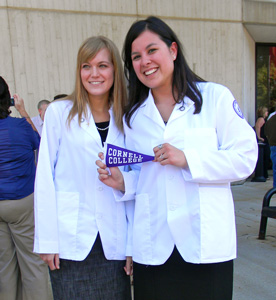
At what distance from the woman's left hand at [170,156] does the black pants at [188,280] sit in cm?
47

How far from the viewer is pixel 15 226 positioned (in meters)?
3.09

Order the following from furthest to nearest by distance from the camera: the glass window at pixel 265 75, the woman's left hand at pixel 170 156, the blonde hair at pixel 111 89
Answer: the glass window at pixel 265 75 → the blonde hair at pixel 111 89 → the woman's left hand at pixel 170 156

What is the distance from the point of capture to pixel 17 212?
3016mm

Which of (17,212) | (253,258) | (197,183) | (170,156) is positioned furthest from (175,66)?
(253,258)

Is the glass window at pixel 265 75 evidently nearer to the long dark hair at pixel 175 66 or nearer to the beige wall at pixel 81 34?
the beige wall at pixel 81 34

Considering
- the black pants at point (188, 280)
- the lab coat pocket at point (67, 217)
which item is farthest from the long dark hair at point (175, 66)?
the black pants at point (188, 280)

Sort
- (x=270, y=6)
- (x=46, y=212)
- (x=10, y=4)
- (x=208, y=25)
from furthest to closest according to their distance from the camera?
(x=270, y=6)
(x=208, y=25)
(x=10, y=4)
(x=46, y=212)

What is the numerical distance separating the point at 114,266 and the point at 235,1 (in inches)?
333

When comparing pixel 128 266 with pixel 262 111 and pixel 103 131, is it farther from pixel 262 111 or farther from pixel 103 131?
pixel 262 111

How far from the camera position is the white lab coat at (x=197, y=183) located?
1713 mm

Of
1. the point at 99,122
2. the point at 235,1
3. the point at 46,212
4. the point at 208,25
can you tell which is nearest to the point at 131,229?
the point at 46,212

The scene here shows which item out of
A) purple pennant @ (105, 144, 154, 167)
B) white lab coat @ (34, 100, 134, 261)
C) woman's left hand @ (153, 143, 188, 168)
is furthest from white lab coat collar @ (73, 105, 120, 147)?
woman's left hand @ (153, 143, 188, 168)

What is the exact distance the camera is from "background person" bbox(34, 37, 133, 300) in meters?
2.00

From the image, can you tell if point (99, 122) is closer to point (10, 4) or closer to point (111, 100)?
point (111, 100)
